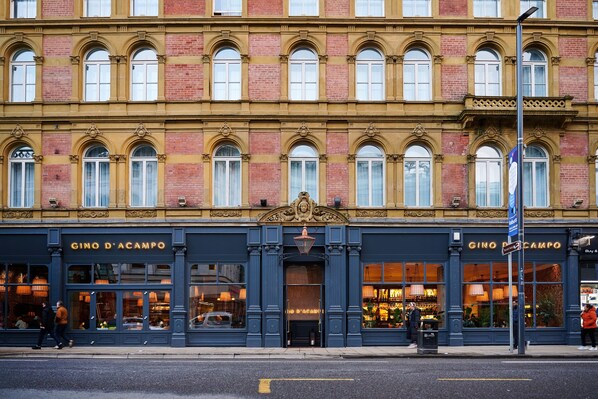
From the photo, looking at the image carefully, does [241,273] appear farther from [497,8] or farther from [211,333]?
[497,8]

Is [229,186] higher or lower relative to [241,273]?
higher

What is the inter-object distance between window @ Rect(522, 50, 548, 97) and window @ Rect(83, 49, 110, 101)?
14920 millimetres

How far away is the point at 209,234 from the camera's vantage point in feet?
86.8

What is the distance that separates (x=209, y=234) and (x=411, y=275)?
279 inches

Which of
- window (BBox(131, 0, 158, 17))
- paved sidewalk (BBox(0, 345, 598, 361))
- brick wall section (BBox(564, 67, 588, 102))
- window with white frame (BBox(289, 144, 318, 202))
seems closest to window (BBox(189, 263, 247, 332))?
paved sidewalk (BBox(0, 345, 598, 361))

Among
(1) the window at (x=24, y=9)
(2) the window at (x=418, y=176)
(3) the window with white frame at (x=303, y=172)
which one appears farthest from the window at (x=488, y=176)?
(1) the window at (x=24, y=9)

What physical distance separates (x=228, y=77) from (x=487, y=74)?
30.4 ft

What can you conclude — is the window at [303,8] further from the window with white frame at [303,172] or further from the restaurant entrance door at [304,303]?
the restaurant entrance door at [304,303]

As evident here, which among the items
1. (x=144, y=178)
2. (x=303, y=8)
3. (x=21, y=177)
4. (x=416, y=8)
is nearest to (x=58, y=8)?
(x=21, y=177)

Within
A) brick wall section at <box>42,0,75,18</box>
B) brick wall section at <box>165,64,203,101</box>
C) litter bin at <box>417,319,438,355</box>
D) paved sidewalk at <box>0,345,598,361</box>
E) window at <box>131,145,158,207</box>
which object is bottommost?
paved sidewalk at <box>0,345,598,361</box>

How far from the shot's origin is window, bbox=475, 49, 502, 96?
27594mm

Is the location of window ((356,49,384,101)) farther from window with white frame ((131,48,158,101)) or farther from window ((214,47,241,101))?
window with white frame ((131,48,158,101))

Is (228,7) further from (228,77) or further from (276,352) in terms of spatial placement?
(276,352)

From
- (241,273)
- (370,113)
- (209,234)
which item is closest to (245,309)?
(241,273)
